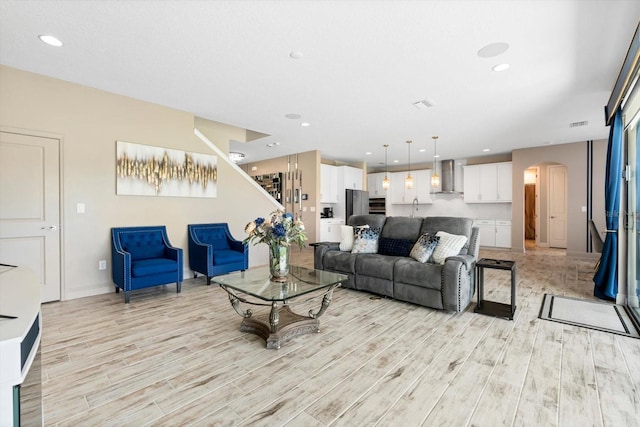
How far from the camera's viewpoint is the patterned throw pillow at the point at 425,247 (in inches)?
141

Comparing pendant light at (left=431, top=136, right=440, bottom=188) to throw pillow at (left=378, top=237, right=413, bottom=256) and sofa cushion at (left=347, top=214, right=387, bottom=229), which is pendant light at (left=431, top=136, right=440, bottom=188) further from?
throw pillow at (left=378, top=237, right=413, bottom=256)

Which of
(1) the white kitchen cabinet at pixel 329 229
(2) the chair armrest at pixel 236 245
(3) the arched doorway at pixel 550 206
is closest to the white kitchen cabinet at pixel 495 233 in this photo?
(3) the arched doorway at pixel 550 206

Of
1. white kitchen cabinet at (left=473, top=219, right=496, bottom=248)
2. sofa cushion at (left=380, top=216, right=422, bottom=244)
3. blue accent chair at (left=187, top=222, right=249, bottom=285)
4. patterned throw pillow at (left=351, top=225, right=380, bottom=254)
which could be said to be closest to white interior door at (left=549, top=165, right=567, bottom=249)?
white kitchen cabinet at (left=473, top=219, right=496, bottom=248)

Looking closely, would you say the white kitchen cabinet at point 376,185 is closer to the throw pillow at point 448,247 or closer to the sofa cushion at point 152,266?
the throw pillow at point 448,247

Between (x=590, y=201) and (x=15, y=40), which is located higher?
(x=15, y=40)

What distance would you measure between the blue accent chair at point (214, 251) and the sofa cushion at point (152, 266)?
19.2 inches

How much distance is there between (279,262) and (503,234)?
24.5ft

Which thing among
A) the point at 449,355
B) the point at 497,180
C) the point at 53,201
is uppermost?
the point at 497,180

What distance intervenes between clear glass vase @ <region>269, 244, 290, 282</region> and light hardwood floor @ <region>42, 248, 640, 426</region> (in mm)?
559

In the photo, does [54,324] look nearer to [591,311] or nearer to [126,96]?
[126,96]

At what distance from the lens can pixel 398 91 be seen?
3912mm

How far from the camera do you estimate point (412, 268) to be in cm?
348

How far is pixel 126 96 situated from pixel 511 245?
8.93m

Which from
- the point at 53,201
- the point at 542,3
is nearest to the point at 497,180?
the point at 542,3
